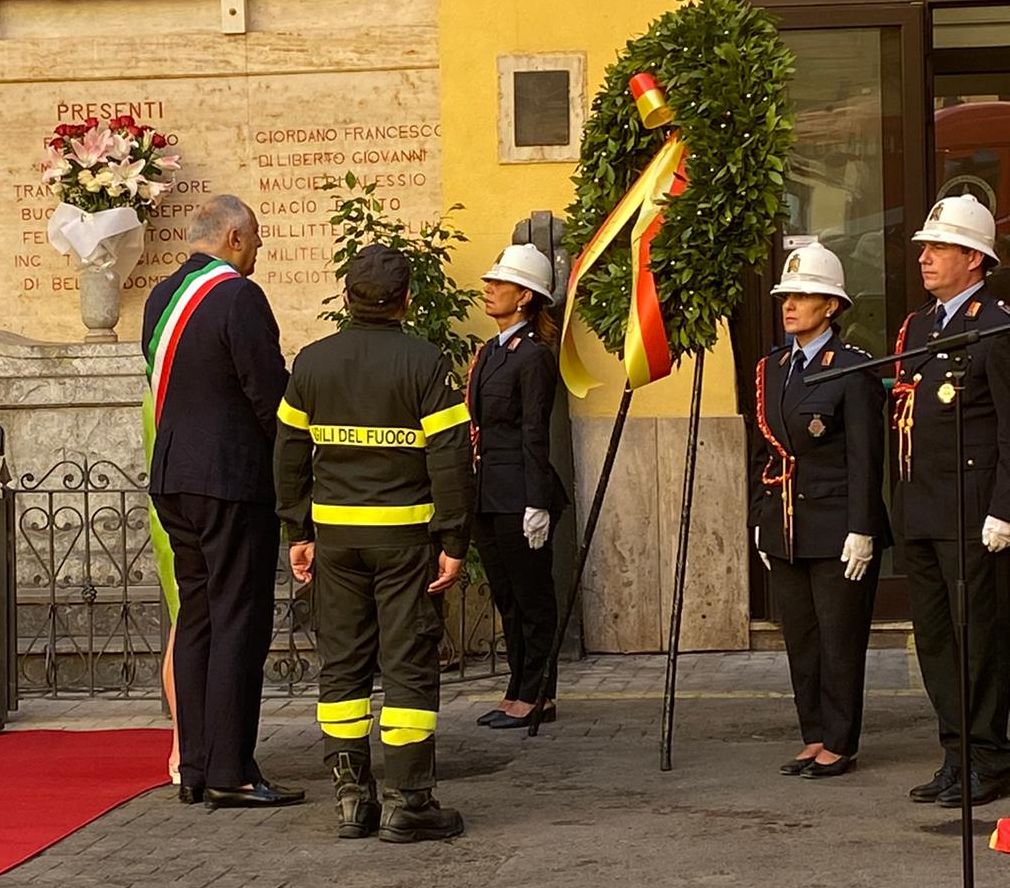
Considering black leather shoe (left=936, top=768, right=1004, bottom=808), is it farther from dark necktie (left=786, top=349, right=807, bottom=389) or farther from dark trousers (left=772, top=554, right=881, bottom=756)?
dark necktie (left=786, top=349, right=807, bottom=389)

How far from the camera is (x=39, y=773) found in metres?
8.36

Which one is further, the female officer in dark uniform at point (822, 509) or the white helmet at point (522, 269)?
the white helmet at point (522, 269)

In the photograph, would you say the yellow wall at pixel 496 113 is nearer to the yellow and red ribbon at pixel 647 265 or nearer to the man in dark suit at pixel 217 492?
the yellow and red ribbon at pixel 647 265

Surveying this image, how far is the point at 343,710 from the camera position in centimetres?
702

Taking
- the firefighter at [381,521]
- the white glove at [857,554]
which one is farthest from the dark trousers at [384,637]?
the white glove at [857,554]

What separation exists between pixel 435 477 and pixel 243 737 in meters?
1.36

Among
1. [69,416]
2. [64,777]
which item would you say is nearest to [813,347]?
[64,777]

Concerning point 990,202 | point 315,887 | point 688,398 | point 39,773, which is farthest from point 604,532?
point 315,887

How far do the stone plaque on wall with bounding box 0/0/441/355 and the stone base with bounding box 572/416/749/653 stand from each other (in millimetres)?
1858

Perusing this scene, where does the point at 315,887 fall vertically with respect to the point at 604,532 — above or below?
below

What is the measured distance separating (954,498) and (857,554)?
1.60ft

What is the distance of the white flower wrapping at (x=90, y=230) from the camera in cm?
1162

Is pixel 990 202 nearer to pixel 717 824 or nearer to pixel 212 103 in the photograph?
pixel 212 103

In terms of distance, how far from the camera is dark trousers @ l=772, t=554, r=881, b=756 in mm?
7855
